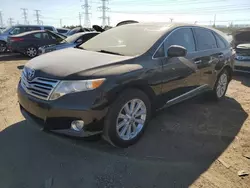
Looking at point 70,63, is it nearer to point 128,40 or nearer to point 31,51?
point 128,40

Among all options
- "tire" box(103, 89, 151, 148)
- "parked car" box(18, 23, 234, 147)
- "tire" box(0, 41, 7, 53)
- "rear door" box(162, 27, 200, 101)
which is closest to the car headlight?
"parked car" box(18, 23, 234, 147)

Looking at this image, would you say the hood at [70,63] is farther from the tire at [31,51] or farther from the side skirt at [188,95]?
the tire at [31,51]

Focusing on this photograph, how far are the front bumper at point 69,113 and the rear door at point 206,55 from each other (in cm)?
227

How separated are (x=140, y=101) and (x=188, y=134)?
1074mm

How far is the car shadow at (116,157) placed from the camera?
2637 millimetres

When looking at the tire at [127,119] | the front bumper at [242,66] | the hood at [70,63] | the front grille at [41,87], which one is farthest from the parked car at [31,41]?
the tire at [127,119]

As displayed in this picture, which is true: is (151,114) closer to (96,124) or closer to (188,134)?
(188,134)

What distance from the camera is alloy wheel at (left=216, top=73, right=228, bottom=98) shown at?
526cm

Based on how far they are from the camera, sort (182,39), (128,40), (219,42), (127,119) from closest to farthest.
→ (127,119) → (128,40) → (182,39) → (219,42)

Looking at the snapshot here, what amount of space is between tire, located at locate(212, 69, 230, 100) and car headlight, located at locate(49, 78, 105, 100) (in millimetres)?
3310

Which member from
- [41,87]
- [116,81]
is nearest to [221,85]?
[116,81]

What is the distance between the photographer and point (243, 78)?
309 inches

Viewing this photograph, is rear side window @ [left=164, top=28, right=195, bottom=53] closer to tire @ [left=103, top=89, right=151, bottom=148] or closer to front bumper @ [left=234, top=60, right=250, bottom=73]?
tire @ [left=103, top=89, right=151, bottom=148]

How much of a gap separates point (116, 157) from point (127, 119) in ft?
1.68
